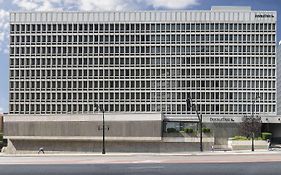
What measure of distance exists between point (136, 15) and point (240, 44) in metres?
24.0

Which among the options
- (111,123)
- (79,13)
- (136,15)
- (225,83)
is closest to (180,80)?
(225,83)

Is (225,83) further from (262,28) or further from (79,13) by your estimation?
(79,13)

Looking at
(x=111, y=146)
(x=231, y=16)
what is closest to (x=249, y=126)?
(x=111, y=146)

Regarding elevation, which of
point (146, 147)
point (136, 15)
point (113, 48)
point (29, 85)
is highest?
point (136, 15)

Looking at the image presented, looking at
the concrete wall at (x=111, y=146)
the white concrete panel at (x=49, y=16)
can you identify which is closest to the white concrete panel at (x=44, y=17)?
the white concrete panel at (x=49, y=16)

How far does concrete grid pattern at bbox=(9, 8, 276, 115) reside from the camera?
11575cm

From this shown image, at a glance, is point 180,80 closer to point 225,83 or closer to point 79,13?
point 225,83

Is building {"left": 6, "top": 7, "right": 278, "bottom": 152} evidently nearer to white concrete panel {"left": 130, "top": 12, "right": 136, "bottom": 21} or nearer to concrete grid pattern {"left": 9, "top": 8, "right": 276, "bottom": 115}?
concrete grid pattern {"left": 9, "top": 8, "right": 276, "bottom": 115}

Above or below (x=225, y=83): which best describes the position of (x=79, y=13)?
above

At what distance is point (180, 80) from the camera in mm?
116688

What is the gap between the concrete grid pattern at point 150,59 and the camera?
115750 mm

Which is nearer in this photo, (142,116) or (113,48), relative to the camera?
(142,116)

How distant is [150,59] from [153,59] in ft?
2.35

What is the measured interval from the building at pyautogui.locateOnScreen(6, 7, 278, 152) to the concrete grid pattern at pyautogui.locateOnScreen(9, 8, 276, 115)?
221 mm
